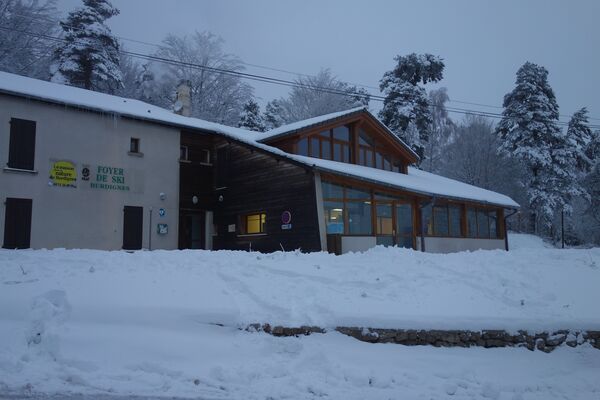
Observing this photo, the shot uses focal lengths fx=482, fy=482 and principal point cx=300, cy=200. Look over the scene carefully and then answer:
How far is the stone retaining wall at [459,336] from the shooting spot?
779cm

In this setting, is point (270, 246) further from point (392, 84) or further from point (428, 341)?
point (392, 84)

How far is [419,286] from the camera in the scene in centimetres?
953

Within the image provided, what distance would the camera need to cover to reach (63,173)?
17.0 meters

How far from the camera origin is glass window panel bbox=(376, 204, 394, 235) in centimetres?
1909

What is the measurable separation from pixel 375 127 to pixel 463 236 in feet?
22.8

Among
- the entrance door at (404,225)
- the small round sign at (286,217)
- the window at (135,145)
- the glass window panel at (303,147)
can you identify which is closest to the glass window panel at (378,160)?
the entrance door at (404,225)

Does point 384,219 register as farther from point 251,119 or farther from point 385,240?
point 251,119

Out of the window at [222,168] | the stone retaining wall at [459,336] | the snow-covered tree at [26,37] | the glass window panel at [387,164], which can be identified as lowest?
the stone retaining wall at [459,336]

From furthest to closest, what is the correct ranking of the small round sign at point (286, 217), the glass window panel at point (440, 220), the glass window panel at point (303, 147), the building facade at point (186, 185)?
1. the glass window panel at point (440, 220)
2. the glass window panel at point (303, 147)
3. the small round sign at point (286, 217)
4. the building facade at point (186, 185)

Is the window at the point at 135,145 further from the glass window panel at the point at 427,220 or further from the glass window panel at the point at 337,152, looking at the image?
the glass window panel at the point at 427,220

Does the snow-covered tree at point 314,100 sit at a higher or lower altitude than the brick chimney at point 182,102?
higher

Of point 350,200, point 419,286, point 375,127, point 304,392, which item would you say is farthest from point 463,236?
point 304,392

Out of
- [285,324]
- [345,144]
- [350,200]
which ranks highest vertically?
[345,144]

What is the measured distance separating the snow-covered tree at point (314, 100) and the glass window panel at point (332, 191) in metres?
19.3
